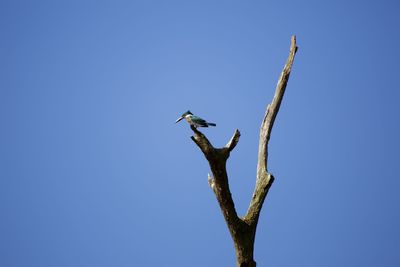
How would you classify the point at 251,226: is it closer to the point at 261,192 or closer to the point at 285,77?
the point at 261,192

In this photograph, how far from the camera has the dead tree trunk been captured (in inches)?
191

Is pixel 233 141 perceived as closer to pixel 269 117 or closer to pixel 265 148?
pixel 265 148

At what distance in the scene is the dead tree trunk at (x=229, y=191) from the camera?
4848mm

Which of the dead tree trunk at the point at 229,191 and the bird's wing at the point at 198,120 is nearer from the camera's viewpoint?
the dead tree trunk at the point at 229,191

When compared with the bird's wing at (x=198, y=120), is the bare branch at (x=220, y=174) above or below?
below

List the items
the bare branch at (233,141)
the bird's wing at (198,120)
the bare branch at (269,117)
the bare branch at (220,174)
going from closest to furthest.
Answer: the bare branch at (220,174), the bare branch at (233,141), the bare branch at (269,117), the bird's wing at (198,120)

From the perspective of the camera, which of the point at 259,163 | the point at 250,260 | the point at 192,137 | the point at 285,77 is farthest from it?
the point at 285,77

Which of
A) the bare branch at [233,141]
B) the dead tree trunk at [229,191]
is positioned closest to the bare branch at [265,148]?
the dead tree trunk at [229,191]

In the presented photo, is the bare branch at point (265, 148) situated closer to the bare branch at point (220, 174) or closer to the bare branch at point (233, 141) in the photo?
the bare branch at point (220, 174)

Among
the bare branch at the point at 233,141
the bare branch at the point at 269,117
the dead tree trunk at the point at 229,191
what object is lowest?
the dead tree trunk at the point at 229,191

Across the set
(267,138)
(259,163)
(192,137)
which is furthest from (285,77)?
(192,137)

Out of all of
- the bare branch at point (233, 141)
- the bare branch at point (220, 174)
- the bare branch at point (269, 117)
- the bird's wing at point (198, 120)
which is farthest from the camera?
the bird's wing at point (198, 120)

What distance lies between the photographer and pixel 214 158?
482cm

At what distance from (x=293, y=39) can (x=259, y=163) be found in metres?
2.16
